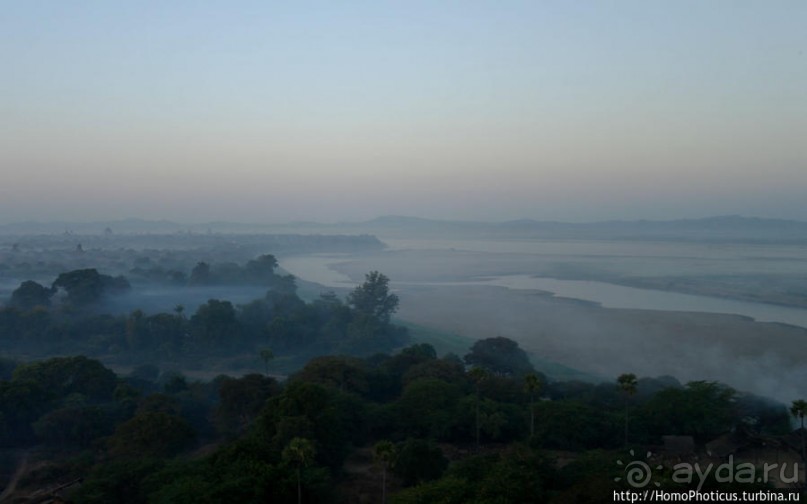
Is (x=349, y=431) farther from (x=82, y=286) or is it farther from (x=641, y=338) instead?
(x=82, y=286)

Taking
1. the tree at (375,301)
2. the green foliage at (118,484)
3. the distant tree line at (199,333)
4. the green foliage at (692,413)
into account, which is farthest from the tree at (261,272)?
the green foliage at (692,413)

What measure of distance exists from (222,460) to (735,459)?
47.9 ft

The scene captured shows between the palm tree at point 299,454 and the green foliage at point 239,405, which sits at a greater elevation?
the palm tree at point 299,454

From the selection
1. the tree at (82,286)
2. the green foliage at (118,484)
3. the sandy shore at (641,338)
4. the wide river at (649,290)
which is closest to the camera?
the green foliage at (118,484)

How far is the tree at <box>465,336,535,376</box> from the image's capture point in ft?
105

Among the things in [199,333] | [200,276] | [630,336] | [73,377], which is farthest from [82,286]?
[630,336]

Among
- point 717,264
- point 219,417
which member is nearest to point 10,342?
point 219,417

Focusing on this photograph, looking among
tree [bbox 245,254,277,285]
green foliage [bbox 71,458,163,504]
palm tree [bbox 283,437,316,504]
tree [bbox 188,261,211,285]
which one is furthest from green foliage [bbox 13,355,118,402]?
tree [bbox 245,254,277,285]

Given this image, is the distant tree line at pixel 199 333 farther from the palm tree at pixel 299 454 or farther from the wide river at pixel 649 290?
the palm tree at pixel 299 454

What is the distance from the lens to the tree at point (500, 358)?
105 ft

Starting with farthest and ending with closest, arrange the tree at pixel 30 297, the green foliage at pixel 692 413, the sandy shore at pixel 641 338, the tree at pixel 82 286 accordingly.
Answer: the tree at pixel 82 286
the tree at pixel 30 297
the sandy shore at pixel 641 338
the green foliage at pixel 692 413

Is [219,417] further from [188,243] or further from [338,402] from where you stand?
[188,243]

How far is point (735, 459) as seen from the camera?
18047mm

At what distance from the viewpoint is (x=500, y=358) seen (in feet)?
109
